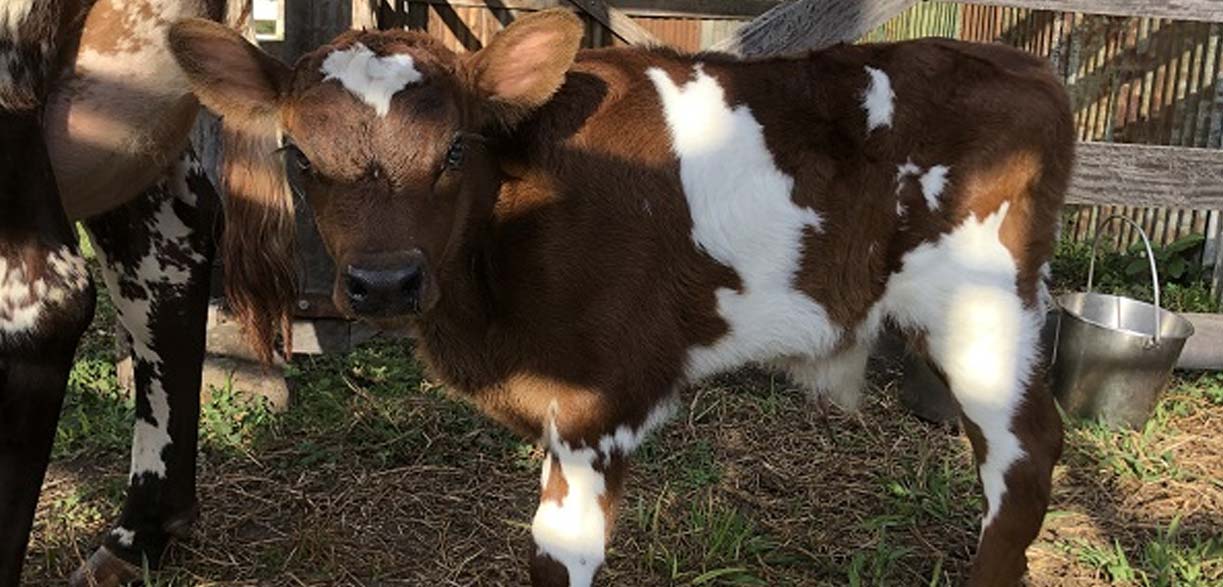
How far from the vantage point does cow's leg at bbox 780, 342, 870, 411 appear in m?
3.32

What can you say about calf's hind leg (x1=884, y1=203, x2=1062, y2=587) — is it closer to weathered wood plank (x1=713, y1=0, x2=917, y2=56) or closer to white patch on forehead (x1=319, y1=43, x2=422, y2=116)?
white patch on forehead (x1=319, y1=43, x2=422, y2=116)

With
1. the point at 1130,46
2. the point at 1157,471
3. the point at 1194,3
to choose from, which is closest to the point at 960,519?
the point at 1157,471

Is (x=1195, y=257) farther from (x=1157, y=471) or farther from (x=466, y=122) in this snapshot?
(x=466, y=122)

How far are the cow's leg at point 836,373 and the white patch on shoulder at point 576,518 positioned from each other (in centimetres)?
71

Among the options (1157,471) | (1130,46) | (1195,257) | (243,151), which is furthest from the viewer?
(1130,46)

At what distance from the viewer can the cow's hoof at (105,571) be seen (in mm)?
3387

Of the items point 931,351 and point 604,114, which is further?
point 931,351

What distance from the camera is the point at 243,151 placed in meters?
3.11

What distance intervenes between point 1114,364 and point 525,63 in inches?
111

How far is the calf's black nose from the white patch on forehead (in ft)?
1.16

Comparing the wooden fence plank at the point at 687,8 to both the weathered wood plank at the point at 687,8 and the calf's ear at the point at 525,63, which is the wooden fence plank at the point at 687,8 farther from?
the calf's ear at the point at 525,63

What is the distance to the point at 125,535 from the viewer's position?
3516 mm

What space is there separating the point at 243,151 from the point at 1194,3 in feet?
11.6

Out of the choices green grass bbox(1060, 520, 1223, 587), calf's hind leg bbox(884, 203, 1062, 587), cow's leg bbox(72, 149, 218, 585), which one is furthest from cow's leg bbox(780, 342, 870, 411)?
cow's leg bbox(72, 149, 218, 585)
